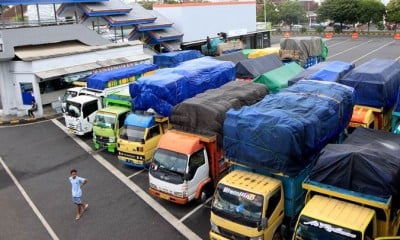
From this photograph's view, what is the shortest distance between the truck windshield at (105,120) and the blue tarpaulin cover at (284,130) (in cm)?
741

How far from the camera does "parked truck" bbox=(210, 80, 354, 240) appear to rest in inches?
375

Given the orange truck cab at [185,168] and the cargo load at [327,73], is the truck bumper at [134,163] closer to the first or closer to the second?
the orange truck cab at [185,168]

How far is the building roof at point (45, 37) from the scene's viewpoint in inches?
938

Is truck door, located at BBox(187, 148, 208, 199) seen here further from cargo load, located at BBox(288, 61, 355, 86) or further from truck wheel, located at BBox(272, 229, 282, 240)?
cargo load, located at BBox(288, 61, 355, 86)

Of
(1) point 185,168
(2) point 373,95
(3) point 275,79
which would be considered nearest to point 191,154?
(1) point 185,168

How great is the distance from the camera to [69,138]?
20469 mm

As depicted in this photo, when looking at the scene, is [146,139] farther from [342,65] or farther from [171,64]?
[171,64]

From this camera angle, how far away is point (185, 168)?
12.3 meters

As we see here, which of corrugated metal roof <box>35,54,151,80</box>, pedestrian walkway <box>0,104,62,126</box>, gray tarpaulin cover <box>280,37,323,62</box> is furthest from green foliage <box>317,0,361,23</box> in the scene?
pedestrian walkway <box>0,104,62,126</box>

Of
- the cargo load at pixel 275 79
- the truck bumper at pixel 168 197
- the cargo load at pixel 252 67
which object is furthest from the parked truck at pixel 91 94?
the truck bumper at pixel 168 197

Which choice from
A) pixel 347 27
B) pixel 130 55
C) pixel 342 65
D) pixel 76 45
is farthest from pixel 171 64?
pixel 347 27

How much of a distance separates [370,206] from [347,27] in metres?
70.9

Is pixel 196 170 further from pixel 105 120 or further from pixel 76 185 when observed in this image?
pixel 105 120

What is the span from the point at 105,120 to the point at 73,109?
2906mm
